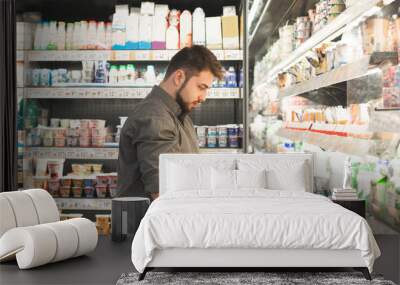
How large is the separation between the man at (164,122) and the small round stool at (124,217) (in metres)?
0.75

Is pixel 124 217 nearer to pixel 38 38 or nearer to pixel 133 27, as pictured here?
pixel 133 27

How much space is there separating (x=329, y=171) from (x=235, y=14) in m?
1.89

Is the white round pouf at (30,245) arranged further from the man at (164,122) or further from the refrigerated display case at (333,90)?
the refrigerated display case at (333,90)

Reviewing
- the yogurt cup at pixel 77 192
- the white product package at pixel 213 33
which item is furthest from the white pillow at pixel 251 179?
the yogurt cup at pixel 77 192

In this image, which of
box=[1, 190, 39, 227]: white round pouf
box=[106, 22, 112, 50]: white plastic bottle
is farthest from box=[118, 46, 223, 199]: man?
box=[1, 190, 39, 227]: white round pouf

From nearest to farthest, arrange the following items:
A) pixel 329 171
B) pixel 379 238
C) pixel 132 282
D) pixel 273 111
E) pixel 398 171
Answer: pixel 132 282 → pixel 398 171 → pixel 379 238 → pixel 329 171 → pixel 273 111

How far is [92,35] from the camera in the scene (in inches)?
272

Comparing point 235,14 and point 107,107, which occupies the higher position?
point 235,14

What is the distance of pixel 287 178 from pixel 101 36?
2.49 meters

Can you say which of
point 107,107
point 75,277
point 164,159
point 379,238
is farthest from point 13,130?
point 379,238

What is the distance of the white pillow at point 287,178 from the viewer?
5762 millimetres

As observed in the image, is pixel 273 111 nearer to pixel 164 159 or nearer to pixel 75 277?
pixel 164 159

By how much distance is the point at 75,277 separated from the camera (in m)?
4.49

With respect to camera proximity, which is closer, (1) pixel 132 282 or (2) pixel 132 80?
(1) pixel 132 282
